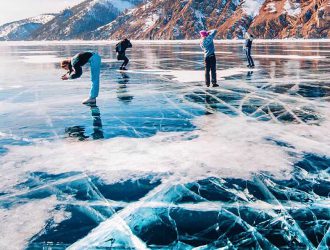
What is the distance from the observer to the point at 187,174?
436 centimetres

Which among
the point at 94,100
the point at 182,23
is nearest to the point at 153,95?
the point at 94,100

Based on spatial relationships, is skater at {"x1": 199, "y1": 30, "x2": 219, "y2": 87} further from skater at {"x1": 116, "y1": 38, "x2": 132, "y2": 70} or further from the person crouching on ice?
skater at {"x1": 116, "y1": 38, "x2": 132, "y2": 70}

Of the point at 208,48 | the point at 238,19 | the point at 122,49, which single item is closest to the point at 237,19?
the point at 238,19

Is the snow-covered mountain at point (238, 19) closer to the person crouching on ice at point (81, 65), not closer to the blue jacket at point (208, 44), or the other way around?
the blue jacket at point (208, 44)

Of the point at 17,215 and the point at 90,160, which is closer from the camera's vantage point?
the point at 17,215

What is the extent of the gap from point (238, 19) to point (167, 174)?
11156cm

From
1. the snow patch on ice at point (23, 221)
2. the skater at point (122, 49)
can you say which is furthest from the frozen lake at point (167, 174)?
the skater at point (122, 49)

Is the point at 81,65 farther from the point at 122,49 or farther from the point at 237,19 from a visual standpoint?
the point at 237,19

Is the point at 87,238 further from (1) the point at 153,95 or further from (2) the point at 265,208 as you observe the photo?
(1) the point at 153,95

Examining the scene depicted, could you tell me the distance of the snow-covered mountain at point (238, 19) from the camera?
83.6 meters

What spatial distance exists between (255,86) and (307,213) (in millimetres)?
7899

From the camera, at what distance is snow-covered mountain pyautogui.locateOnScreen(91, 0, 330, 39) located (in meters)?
83.6

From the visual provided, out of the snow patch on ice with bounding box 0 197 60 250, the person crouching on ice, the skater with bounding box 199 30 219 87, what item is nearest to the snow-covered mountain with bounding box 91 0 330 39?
the skater with bounding box 199 30 219 87

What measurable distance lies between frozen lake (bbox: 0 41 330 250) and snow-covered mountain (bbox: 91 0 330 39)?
254 feet
